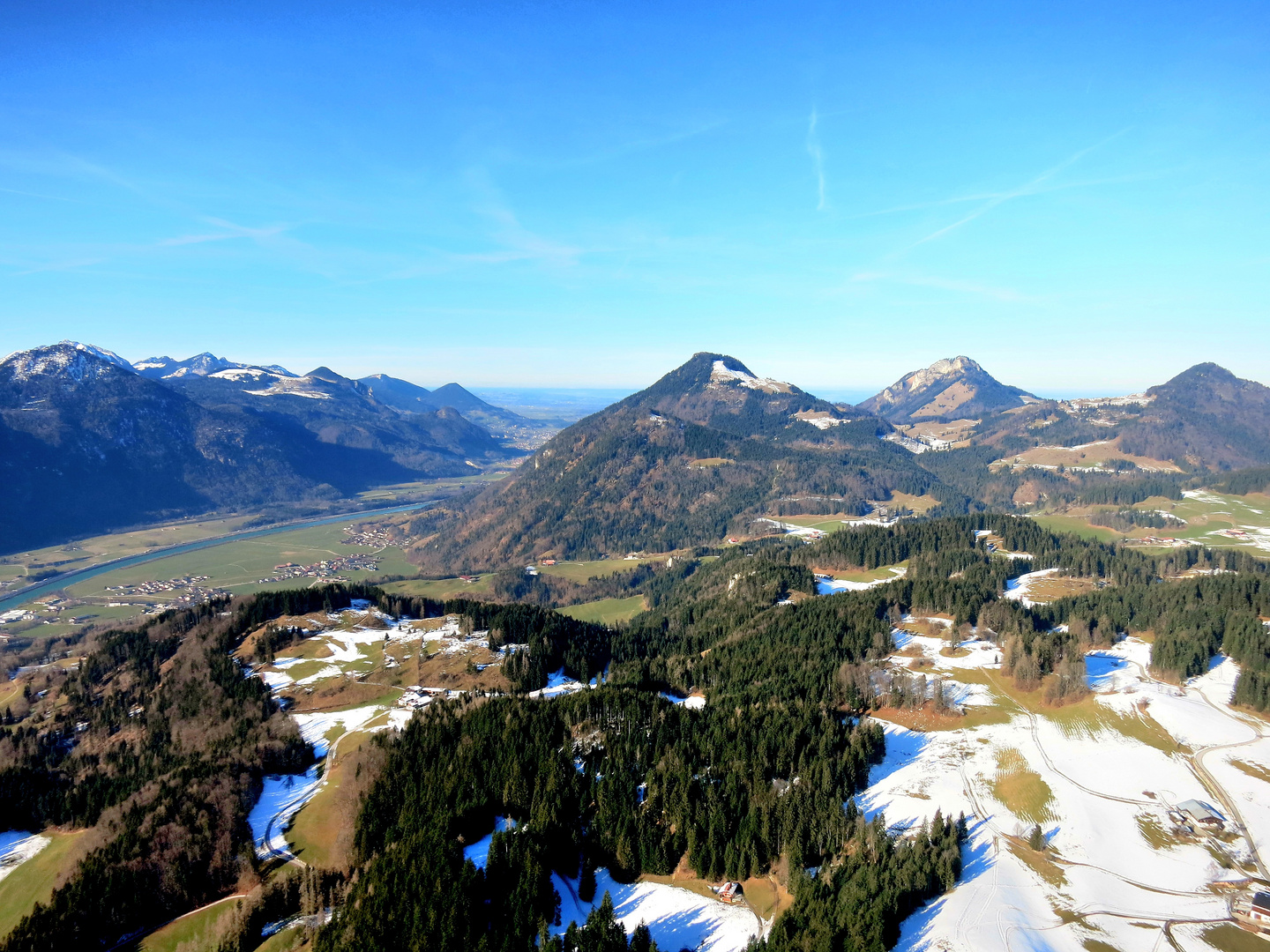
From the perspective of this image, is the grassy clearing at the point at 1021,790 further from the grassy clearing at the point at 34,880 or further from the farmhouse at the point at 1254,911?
the grassy clearing at the point at 34,880

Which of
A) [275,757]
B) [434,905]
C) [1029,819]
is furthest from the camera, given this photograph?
[275,757]

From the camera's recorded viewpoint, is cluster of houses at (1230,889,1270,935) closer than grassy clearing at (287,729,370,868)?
Yes

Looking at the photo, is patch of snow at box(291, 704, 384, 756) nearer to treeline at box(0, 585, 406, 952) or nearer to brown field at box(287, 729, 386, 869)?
treeline at box(0, 585, 406, 952)

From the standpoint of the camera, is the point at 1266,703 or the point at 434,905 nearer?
the point at 434,905

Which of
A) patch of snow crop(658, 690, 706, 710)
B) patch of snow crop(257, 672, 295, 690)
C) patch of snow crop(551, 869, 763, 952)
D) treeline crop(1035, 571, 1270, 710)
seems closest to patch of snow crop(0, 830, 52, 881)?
patch of snow crop(257, 672, 295, 690)

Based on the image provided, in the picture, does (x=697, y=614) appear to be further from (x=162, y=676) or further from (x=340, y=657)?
(x=162, y=676)

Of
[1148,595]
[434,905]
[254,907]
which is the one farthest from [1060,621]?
[254,907]
